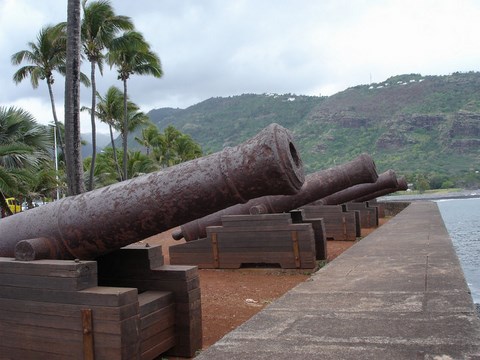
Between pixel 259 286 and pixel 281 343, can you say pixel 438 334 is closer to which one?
Result: pixel 281 343

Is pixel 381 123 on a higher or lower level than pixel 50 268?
higher

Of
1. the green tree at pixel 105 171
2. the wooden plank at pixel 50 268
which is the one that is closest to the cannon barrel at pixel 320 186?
the wooden plank at pixel 50 268

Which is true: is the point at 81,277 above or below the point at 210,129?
below

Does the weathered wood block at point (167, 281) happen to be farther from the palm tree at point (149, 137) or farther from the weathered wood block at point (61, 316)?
the palm tree at point (149, 137)

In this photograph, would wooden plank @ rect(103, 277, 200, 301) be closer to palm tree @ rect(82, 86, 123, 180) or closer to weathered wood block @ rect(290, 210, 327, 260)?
weathered wood block @ rect(290, 210, 327, 260)

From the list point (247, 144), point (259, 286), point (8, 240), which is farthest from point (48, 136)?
point (247, 144)

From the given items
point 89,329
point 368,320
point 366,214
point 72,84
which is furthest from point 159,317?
point 366,214

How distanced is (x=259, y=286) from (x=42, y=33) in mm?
17796

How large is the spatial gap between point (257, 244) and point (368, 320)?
5.06 m

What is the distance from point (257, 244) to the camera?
8586 mm

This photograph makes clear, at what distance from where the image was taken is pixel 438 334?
311 centimetres

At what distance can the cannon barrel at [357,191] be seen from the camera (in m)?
13.8

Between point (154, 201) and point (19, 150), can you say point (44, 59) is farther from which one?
point (154, 201)

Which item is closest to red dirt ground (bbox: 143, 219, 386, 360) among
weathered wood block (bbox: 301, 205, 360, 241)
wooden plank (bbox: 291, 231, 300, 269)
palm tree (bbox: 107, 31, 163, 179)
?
wooden plank (bbox: 291, 231, 300, 269)
